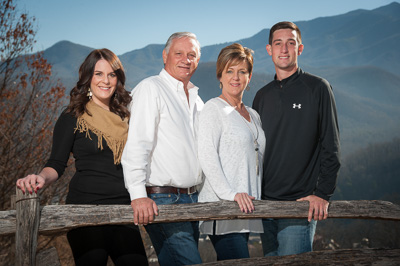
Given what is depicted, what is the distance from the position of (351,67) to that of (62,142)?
324 ft

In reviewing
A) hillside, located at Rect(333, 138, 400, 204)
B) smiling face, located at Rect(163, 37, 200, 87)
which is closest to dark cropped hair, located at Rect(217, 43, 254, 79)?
smiling face, located at Rect(163, 37, 200, 87)

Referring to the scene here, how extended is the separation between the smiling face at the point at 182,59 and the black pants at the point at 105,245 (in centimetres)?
119

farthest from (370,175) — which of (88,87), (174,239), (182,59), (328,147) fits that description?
(88,87)

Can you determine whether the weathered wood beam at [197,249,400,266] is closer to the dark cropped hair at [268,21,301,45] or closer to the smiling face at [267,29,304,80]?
the smiling face at [267,29,304,80]

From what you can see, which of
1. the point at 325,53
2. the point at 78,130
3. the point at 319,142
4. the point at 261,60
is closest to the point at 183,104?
the point at 78,130

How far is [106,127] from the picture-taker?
2994mm

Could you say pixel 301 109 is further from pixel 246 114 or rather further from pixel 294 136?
pixel 246 114

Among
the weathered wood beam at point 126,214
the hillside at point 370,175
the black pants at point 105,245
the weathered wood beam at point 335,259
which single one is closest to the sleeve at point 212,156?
the weathered wood beam at point 126,214

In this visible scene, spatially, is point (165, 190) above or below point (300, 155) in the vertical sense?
below

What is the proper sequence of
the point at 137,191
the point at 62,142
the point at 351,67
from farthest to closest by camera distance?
the point at 351,67
the point at 62,142
the point at 137,191

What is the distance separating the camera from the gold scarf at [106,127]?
2965 millimetres

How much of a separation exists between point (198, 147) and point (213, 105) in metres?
0.34

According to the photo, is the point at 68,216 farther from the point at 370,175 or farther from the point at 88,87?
the point at 370,175

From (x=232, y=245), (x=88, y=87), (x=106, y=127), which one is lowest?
(x=232, y=245)
